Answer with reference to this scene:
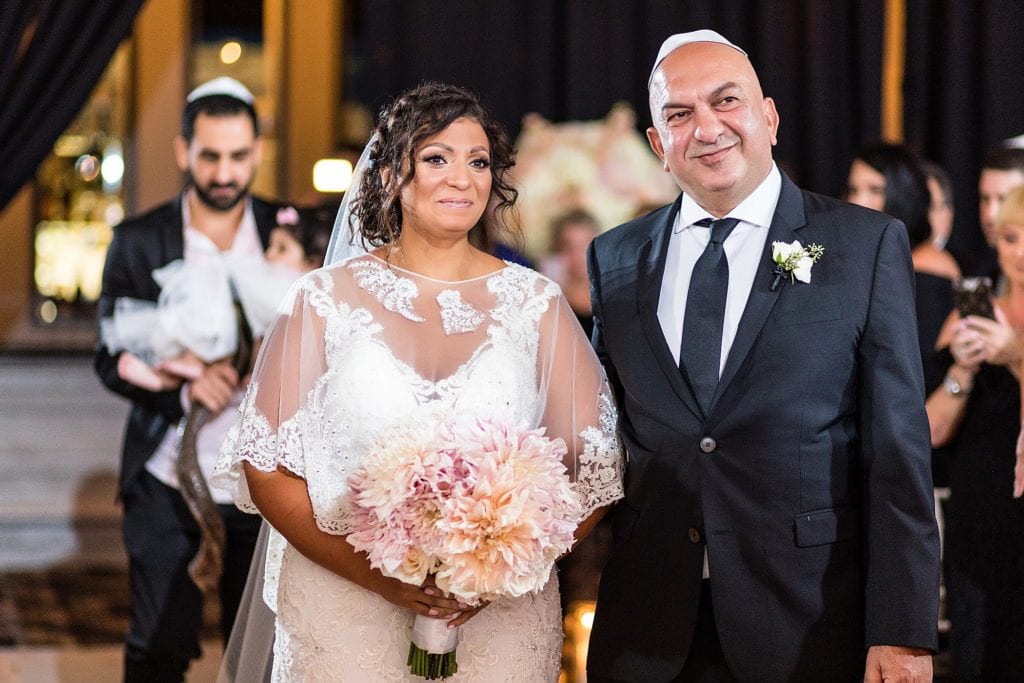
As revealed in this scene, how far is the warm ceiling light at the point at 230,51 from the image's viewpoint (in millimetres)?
7859

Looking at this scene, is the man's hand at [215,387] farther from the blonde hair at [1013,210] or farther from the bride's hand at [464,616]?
the blonde hair at [1013,210]

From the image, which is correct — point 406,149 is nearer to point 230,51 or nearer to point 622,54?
point 622,54

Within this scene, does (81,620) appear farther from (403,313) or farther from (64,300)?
(403,313)

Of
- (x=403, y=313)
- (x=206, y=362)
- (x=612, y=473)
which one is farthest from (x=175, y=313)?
(x=612, y=473)

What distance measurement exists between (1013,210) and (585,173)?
9.95 feet

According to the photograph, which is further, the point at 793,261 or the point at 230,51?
the point at 230,51

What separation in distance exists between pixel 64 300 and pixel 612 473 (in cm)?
558

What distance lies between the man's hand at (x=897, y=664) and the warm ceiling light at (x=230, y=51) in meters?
6.15

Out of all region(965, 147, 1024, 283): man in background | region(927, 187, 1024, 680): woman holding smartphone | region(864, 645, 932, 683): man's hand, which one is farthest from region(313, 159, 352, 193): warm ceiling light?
region(864, 645, 932, 683): man's hand

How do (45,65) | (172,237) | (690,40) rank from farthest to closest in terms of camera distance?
1. (172,237)
2. (45,65)
3. (690,40)

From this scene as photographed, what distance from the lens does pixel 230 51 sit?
7863mm

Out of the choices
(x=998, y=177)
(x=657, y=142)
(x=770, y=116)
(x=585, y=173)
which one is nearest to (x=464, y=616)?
(x=657, y=142)

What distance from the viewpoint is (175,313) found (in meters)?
4.30

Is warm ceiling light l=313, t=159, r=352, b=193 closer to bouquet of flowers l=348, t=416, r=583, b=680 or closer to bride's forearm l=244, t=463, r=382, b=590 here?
bride's forearm l=244, t=463, r=382, b=590
